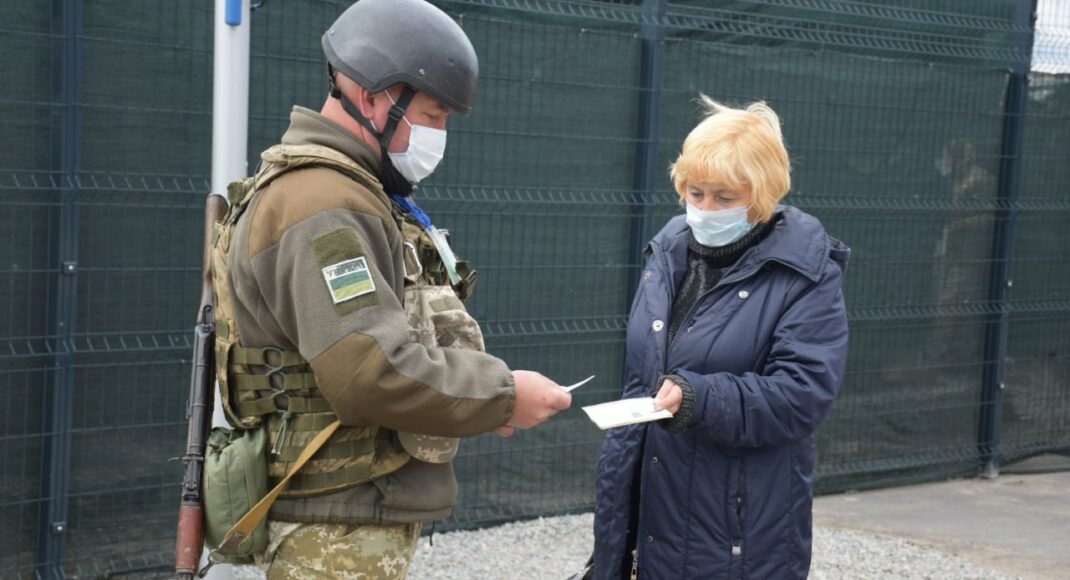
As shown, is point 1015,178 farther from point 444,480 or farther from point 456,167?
point 444,480

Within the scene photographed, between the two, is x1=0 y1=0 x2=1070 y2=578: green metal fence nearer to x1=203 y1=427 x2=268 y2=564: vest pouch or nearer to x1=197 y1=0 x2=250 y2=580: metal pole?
x1=197 y1=0 x2=250 y2=580: metal pole

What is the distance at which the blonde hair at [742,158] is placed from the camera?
3.41 m

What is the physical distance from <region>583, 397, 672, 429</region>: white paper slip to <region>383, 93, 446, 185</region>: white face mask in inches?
26.6

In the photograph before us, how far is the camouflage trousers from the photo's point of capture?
271 cm

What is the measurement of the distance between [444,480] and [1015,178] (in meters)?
6.16

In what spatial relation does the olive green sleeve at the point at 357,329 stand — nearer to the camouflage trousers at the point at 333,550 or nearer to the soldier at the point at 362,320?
the soldier at the point at 362,320

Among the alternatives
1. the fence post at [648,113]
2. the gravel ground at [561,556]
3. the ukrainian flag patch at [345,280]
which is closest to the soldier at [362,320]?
the ukrainian flag patch at [345,280]

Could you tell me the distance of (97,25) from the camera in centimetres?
503

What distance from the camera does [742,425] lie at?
10.4 ft

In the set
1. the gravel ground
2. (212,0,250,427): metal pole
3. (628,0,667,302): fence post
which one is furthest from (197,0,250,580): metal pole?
(628,0,667,302): fence post

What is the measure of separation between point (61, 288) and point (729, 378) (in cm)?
295

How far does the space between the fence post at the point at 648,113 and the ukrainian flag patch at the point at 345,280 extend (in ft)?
13.9

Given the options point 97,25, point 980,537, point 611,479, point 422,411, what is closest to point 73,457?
point 97,25

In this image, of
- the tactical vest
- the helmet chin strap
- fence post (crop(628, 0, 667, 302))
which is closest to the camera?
the tactical vest
